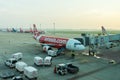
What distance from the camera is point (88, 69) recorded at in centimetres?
3562

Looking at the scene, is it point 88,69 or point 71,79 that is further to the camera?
point 88,69

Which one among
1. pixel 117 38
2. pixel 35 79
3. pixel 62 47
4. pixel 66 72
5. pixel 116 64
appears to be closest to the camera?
pixel 35 79

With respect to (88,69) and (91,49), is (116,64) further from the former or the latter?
(91,49)

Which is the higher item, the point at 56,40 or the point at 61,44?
the point at 56,40

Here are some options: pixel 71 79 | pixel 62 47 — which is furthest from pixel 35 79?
pixel 62 47

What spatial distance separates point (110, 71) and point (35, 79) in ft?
45.8

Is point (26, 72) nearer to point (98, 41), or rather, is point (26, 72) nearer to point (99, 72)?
point (99, 72)

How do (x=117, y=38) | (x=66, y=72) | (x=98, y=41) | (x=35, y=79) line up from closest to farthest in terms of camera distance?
(x=35, y=79) → (x=66, y=72) → (x=98, y=41) → (x=117, y=38)

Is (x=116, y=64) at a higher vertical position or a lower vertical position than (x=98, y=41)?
lower

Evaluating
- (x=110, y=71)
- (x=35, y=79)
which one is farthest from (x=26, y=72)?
(x=110, y=71)

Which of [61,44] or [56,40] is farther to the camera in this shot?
[56,40]

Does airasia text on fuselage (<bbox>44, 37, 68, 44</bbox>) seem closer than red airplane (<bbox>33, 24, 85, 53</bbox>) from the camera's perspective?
No

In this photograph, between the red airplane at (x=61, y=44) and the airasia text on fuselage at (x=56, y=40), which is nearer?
the red airplane at (x=61, y=44)

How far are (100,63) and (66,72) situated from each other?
11749mm
